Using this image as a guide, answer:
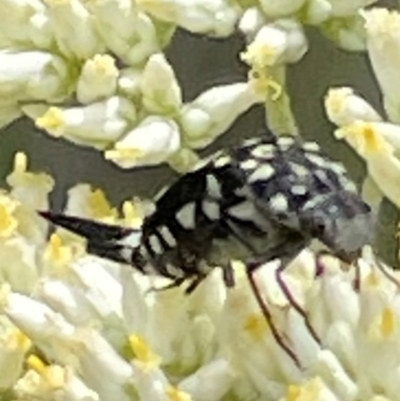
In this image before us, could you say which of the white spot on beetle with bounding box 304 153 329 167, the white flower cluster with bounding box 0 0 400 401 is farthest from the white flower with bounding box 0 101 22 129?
the white spot on beetle with bounding box 304 153 329 167

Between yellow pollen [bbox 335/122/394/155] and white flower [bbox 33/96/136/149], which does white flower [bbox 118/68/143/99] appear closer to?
white flower [bbox 33/96/136/149]

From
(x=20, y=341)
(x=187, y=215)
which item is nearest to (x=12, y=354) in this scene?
(x=20, y=341)

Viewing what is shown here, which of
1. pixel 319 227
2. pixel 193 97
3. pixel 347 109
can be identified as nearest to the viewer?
pixel 319 227

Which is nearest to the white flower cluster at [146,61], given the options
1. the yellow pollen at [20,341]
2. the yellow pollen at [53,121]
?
the yellow pollen at [53,121]

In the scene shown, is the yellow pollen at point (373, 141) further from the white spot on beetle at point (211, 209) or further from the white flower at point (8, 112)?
the white flower at point (8, 112)

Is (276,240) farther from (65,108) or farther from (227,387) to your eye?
(65,108)

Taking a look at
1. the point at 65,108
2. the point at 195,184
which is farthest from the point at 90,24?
the point at 195,184

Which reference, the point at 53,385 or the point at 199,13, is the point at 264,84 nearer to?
the point at 199,13
